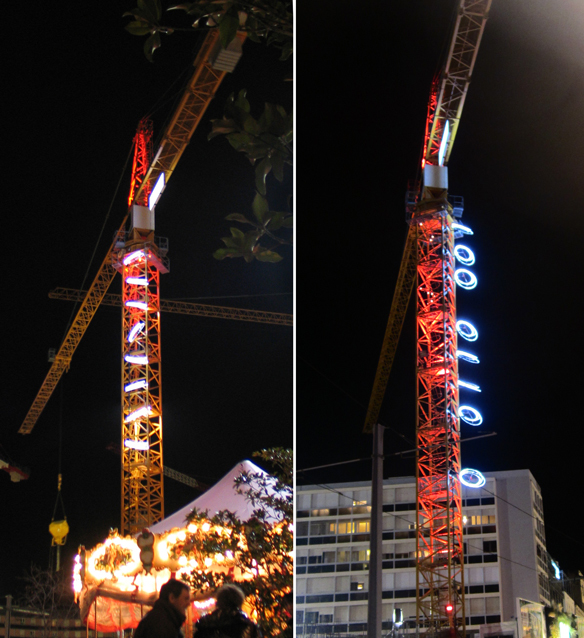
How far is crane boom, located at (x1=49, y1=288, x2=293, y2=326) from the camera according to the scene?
5.48ft

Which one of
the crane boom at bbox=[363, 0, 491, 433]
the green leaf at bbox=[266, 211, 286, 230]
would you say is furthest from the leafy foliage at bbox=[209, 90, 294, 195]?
the crane boom at bbox=[363, 0, 491, 433]

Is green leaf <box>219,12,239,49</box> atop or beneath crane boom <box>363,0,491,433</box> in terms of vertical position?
beneath

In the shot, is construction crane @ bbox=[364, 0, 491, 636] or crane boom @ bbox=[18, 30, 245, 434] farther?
construction crane @ bbox=[364, 0, 491, 636]

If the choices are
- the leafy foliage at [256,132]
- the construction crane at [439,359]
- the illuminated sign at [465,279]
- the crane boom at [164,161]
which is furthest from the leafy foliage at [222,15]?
the construction crane at [439,359]

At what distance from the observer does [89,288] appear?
165 centimetres

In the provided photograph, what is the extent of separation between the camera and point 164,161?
174cm

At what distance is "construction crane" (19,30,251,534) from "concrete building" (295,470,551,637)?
15.2ft

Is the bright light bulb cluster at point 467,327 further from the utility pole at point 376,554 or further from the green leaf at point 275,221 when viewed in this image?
the green leaf at point 275,221

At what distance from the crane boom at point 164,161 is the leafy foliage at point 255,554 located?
51 cm

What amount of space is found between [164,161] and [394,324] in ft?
66.7

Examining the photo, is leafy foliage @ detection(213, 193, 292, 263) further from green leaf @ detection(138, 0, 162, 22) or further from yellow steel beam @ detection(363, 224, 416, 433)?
yellow steel beam @ detection(363, 224, 416, 433)

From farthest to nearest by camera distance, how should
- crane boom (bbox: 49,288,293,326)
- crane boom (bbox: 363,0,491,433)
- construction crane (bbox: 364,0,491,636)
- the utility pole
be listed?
construction crane (bbox: 364,0,491,636)
crane boom (bbox: 363,0,491,433)
the utility pole
crane boom (bbox: 49,288,293,326)

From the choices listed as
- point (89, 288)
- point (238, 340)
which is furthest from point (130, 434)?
point (238, 340)

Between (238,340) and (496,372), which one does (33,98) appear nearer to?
(238,340)
